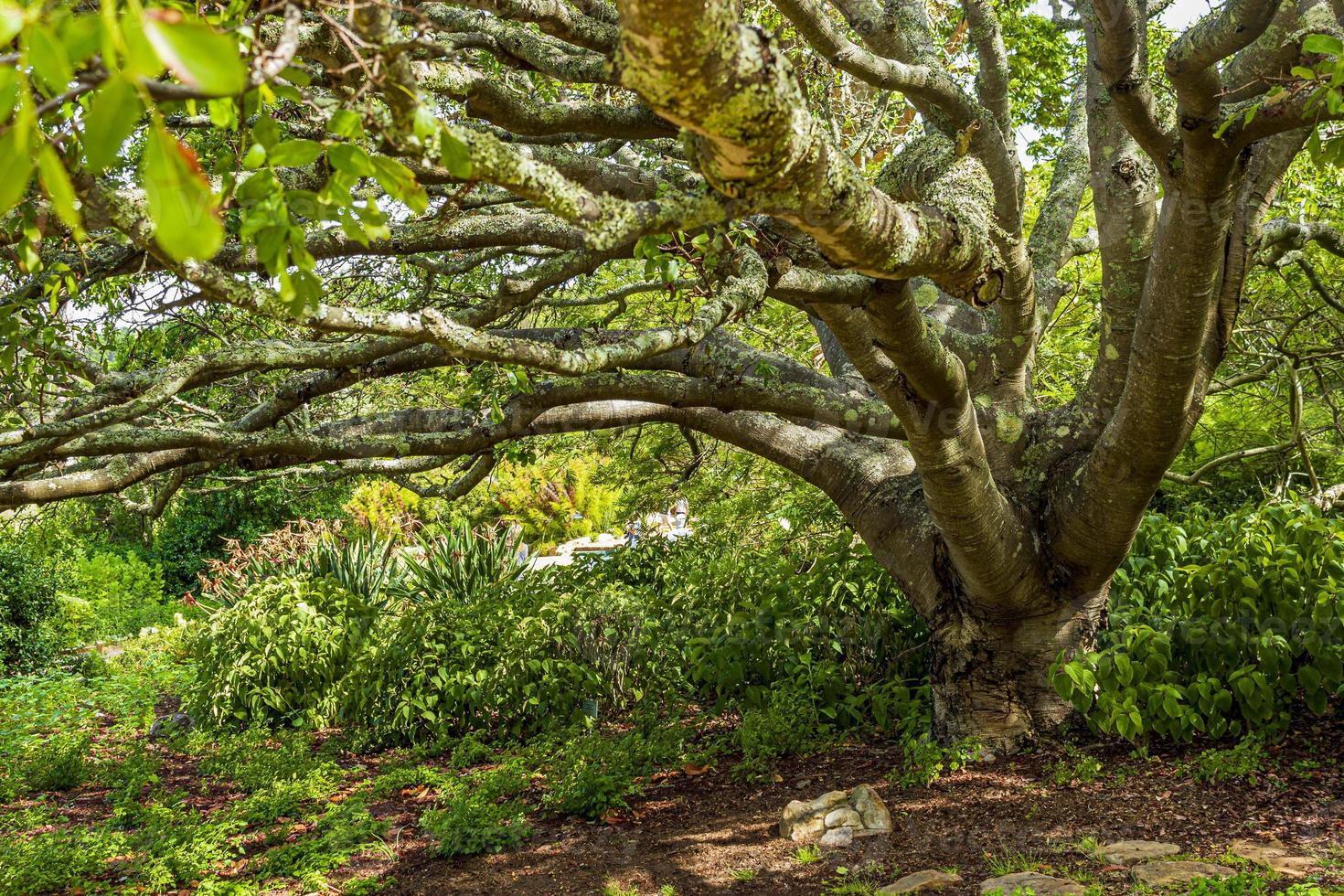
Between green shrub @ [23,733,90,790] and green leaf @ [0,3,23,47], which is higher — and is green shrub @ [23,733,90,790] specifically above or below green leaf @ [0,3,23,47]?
below

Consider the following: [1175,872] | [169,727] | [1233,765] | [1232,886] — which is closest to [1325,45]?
[1232,886]

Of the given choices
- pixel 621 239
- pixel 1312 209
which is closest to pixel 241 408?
pixel 621 239

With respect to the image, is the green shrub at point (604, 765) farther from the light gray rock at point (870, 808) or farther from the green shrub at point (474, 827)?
the light gray rock at point (870, 808)

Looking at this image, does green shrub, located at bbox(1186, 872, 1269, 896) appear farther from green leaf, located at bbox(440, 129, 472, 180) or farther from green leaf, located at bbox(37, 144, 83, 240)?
green leaf, located at bbox(37, 144, 83, 240)

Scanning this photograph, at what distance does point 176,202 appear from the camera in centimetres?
85

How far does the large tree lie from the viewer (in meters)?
1.40

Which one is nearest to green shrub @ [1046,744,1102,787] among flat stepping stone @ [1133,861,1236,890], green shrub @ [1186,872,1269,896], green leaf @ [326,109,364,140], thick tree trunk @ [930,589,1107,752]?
thick tree trunk @ [930,589,1107,752]

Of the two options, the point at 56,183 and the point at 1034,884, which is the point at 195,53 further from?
the point at 1034,884

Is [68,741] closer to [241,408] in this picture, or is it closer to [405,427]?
[241,408]

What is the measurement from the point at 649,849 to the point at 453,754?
204 centimetres

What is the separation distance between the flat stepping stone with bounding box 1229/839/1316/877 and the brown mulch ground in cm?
6

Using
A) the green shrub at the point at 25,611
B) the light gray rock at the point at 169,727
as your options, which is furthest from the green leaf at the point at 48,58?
the green shrub at the point at 25,611

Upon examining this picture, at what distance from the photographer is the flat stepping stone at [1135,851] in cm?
368

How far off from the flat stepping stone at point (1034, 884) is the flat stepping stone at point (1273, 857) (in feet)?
2.29
